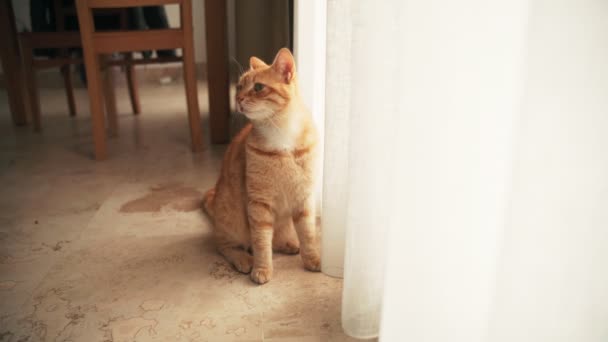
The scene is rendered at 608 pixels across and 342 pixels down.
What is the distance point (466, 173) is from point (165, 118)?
9.13ft

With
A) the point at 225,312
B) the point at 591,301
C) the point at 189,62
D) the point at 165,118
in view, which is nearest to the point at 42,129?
the point at 165,118

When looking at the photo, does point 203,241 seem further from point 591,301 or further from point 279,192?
point 591,301

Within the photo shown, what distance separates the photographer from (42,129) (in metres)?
2.95

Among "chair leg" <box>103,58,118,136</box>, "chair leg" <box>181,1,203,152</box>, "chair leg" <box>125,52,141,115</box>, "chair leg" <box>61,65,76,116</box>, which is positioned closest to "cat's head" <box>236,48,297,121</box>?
"chair leg" <box>181,1,203,152</box>

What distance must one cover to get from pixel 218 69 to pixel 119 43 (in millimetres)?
504

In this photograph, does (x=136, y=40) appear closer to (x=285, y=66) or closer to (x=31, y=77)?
(x=31, y=77)

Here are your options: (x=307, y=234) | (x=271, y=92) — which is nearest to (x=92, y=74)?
(x=271, y=92)

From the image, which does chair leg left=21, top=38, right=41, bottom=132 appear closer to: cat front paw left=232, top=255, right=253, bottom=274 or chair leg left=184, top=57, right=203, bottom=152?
chair leg left=184, top=57, right=203, bottom=152

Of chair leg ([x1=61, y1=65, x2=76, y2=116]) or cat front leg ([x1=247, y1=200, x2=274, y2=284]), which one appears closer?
cat front leg ([x1=247, y1=200, x2=274, y2=284])

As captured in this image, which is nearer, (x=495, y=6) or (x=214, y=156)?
(x=495, y=6)

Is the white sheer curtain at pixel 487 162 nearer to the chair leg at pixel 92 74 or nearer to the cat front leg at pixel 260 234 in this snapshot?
the cat front leg at pixel 260 234

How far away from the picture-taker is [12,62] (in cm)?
294

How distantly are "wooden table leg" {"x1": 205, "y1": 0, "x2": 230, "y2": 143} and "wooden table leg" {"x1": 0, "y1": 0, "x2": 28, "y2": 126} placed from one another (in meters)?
1.36

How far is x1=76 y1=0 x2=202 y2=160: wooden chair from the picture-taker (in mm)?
2150
